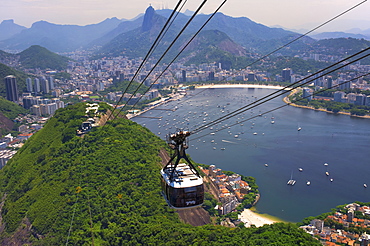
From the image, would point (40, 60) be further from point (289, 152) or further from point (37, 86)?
point (289, 152)

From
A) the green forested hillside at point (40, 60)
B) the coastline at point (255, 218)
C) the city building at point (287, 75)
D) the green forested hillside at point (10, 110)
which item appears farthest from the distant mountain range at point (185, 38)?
the coastline at point (255, 218)

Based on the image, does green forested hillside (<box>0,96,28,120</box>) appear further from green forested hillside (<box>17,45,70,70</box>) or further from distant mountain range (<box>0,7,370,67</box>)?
distant mountain range (<box>0,7,370,67</box>)

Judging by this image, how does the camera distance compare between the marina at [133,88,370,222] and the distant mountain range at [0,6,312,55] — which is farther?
the distant mountain range at [0,6,312,55]

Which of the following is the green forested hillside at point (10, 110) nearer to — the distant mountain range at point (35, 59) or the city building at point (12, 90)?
the city building at point (12, 90)

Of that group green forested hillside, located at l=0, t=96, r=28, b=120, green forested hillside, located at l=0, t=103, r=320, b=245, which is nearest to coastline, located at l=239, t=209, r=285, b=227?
green forested hillside, located at l=0, t=103, r=320, b=245

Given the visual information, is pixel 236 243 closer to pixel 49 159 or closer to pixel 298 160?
pixel 49 159

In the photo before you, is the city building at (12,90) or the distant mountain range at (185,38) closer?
the city building at (12,90)

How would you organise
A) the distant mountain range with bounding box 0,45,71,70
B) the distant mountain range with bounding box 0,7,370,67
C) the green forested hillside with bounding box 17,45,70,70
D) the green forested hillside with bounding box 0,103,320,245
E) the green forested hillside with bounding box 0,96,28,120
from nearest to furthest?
the green forested hillside with bounding box 0,103,320,245 < the green forested hillside with bounding box 0,96,28,120 < the distant mountain range with bounding box 0,45,71,70 < the green forested hillside with bounding box 17,45,70,70 < the distant mountain range with bounding box 0,7,370,67
